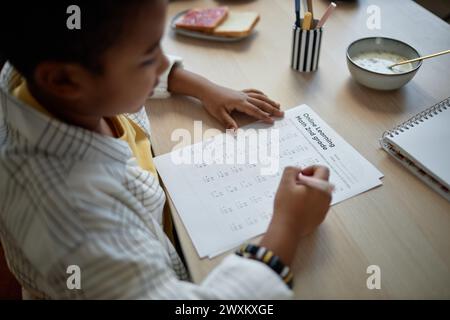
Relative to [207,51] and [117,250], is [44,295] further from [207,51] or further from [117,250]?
[207,51]

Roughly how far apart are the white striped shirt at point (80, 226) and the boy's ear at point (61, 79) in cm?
4

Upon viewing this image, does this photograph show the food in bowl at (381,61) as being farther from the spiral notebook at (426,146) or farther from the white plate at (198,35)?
the white plate at (198,35)

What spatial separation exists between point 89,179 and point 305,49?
543 mm

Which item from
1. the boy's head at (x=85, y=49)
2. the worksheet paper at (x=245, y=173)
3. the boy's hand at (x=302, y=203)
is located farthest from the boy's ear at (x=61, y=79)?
the boy's hand at (x=302, y=203)

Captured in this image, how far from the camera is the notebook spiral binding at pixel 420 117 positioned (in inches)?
26.8

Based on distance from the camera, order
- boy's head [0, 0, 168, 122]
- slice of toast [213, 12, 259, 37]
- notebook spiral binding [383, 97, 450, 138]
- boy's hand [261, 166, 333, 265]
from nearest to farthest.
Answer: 1. boy's head [0, 0, 168, 122]
2. boy's hand [261, 166, 333, 265]
3. notebook spiral binding [383, 97, 450, 138]
4. slice of toast [213, 12, 259, 37]

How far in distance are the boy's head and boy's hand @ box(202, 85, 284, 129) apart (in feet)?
0.78

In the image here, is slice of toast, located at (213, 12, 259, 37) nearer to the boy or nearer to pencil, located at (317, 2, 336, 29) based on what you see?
pencil, located at (317, 2, 336, 29)

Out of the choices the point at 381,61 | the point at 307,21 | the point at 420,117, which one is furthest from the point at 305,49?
the point at 420,117

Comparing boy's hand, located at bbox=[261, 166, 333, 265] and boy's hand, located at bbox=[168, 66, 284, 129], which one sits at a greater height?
boy's hand, located at bbox=[168, 66, 284, 129]

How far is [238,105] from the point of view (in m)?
0.75

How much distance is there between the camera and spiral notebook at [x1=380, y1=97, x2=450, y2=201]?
0.62 meters

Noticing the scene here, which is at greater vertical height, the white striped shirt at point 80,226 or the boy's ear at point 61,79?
the boy's ear at point 61,79

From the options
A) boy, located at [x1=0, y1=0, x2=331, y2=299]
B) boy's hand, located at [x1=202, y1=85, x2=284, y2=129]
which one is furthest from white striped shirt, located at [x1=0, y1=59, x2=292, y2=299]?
boy's hand, located at [x1=202, y1=85, x2=284, y2=129]
